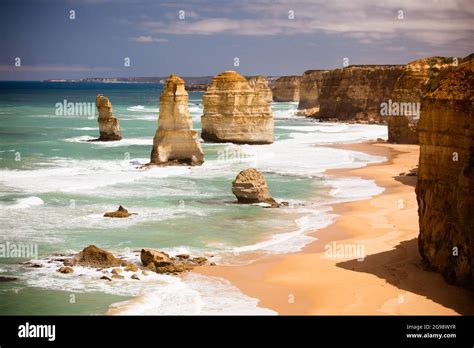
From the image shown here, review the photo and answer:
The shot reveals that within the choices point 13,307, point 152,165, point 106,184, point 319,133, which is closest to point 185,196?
point 106,184

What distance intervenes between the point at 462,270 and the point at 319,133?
48.3 m

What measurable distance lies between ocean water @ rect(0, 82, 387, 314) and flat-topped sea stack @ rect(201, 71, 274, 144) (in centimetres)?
151

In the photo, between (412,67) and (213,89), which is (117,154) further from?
(412,67)

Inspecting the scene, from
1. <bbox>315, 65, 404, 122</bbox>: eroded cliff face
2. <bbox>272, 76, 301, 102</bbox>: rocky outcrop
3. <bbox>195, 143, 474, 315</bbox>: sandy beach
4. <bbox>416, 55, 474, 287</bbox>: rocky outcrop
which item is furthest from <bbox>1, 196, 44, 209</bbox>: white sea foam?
<bbox>272, 76, 301, 102</bbox>: rocky outcrop

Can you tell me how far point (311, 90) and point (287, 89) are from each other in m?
35.6

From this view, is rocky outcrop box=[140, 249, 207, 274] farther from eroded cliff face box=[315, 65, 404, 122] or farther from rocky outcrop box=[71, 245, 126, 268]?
eroded cliff face box=[315, 65, 404, 122]

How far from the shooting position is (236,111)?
4681 centimetres

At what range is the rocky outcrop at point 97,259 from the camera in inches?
667

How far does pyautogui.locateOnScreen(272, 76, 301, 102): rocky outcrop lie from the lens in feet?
438
